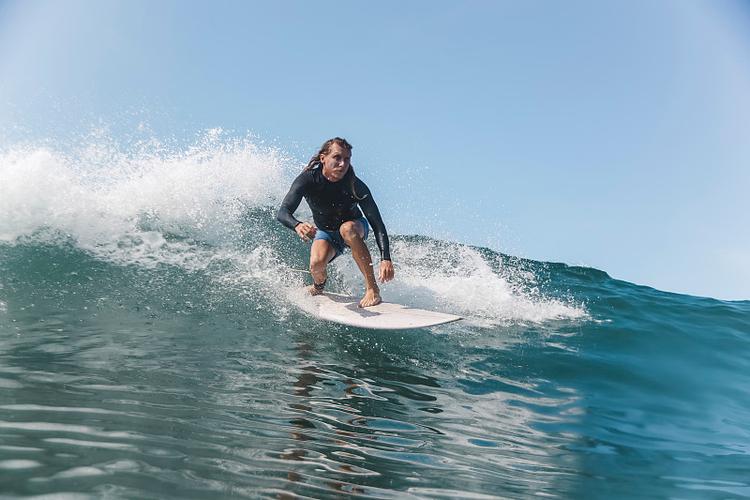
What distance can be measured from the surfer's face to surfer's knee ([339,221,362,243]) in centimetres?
54

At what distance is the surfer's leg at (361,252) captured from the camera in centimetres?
615

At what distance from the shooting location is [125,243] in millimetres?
8344

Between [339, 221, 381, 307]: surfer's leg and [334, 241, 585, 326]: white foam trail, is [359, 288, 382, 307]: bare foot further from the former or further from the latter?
[334, 241, 585, 326]: white foam trail

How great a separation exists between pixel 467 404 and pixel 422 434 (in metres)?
0.95

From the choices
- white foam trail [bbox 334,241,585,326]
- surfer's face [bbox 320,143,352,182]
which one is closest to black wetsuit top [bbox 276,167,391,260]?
surfer's face [bbox 320,143,352,182]

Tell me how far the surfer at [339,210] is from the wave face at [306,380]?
713 millimetres

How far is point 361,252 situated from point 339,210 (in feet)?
2.01

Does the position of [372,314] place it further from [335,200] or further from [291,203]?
[291,203]

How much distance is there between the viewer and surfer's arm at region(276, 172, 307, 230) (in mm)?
6082

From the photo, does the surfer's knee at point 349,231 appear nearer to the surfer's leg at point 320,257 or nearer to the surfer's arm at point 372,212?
the surfer's arm at point 372,212

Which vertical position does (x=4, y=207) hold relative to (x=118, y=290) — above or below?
above

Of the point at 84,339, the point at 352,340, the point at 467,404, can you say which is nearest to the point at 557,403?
the point at 467,404

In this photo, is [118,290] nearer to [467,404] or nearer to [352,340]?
[352,340]

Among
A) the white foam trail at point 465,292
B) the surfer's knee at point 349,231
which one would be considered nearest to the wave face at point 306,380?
the white foam trail at point 465,292
